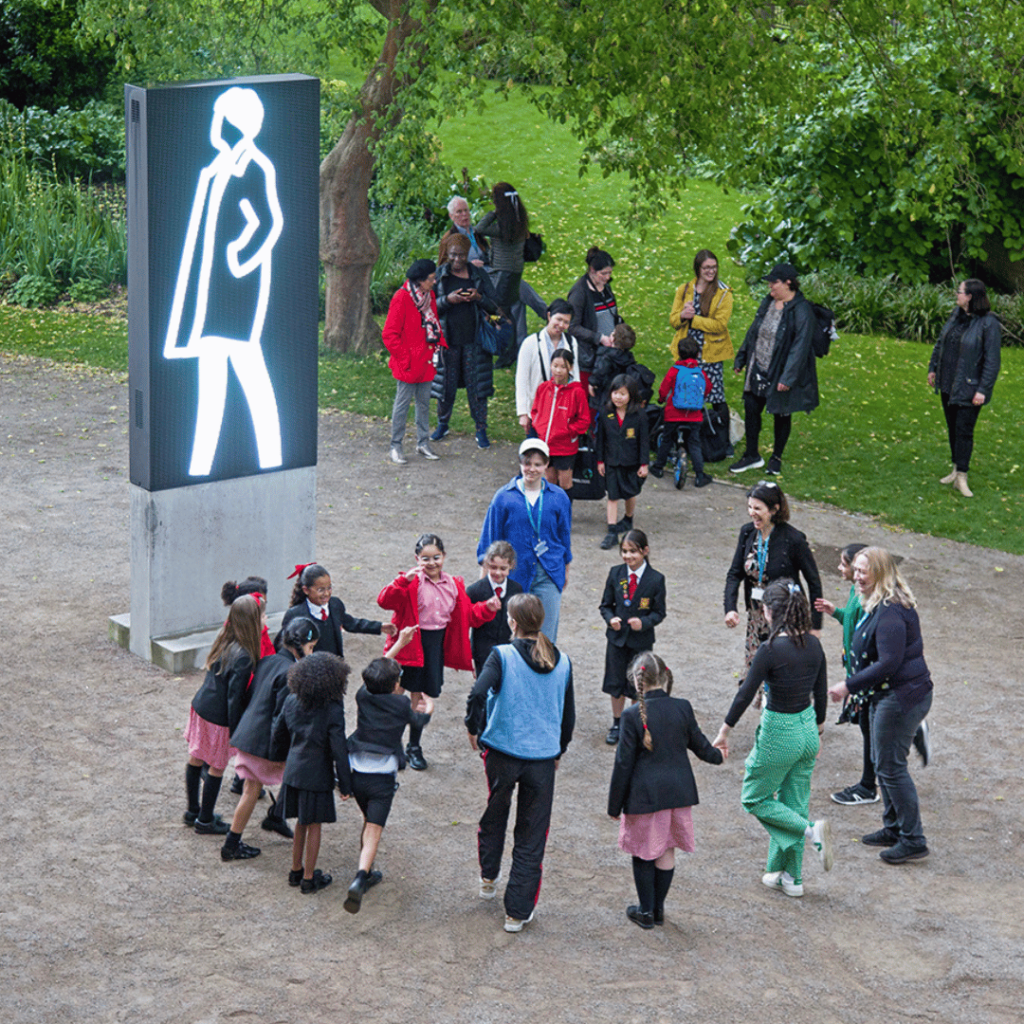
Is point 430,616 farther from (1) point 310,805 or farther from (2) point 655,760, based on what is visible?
(2) point 655,760

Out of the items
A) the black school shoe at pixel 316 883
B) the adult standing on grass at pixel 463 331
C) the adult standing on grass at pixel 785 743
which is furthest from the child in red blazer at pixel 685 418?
the black school shoe at pixel 316 883

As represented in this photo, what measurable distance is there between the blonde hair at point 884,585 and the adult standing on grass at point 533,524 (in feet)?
7.29

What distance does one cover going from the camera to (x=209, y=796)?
24.9 ft

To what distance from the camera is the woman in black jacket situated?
8.64 metres

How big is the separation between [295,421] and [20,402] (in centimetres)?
763

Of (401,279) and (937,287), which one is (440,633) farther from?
(937,287)

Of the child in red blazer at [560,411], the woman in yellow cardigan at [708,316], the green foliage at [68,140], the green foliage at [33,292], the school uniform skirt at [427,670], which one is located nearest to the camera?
the school uniform skirt at [427,670]

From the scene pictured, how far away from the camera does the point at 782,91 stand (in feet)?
50.4

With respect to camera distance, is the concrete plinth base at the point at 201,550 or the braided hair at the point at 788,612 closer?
the braided hair at the point at 788,612

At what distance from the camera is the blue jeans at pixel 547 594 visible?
365 inches

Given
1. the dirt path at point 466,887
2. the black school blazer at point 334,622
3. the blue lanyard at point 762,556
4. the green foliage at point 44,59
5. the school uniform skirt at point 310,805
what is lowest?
the dirt path at point 466,887

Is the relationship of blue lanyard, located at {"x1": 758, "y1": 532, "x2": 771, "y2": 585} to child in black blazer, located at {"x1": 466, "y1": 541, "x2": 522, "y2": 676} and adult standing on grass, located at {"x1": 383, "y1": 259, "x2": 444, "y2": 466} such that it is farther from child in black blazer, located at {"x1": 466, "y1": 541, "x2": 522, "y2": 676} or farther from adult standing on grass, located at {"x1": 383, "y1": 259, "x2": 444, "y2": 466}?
adult standing on grass, located at {"x1": 383, "y1": 259, "x2": 444, "y2": 466}

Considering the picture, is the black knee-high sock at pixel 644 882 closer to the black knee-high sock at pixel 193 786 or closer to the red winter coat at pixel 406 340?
the black knee-high sock at pixel 193 786

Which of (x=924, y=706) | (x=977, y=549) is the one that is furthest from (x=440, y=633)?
(x=977, y=549)
